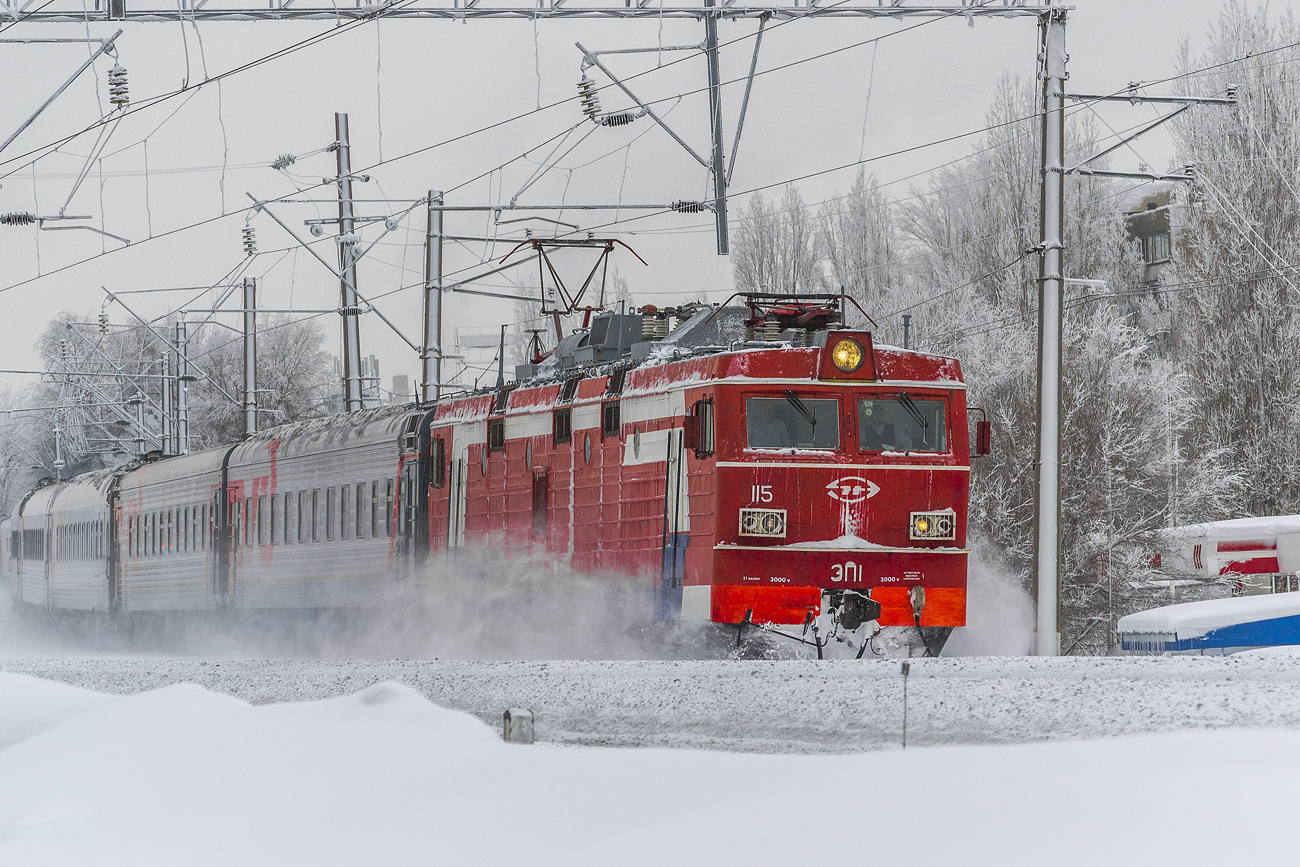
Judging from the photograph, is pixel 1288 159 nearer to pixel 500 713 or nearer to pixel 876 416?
pixel 876 416

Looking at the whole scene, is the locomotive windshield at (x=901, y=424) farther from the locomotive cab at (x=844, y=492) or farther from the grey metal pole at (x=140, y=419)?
the grey metal pole at (x=140, y=419)

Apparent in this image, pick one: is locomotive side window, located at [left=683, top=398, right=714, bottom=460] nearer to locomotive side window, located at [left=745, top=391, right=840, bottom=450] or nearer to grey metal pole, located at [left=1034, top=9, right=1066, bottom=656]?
locomotive side window, located at [left=745, top=391, right=840, bottom=450]

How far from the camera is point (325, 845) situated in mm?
7039

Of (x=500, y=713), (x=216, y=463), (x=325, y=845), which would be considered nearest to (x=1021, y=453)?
(x=216, y=463)

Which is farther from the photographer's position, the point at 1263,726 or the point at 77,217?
the point at 77,217

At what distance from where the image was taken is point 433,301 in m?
29.1

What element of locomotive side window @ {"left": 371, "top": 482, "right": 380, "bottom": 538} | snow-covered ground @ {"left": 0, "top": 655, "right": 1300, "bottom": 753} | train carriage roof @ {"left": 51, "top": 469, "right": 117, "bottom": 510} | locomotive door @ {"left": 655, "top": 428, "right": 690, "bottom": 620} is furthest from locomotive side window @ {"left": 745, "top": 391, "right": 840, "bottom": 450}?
train carriage roof @ {"left": 51, "top": 469, "right": 117, "bottom": 510}

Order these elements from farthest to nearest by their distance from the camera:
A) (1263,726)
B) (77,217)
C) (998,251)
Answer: (998,251) < (77,217) < (1263,726)

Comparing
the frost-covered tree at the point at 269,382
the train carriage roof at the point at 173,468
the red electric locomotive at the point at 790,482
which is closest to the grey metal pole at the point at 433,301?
the train carriage roof at the point at 173,468

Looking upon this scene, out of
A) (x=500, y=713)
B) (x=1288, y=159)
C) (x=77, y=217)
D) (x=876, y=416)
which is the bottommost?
(x=500, y=713)

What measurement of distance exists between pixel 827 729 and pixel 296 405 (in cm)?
7376

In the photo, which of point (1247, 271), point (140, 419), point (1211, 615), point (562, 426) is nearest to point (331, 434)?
point (562, 426)

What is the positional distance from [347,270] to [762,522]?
16.4 m

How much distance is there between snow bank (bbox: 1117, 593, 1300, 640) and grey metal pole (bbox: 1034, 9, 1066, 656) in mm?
989
